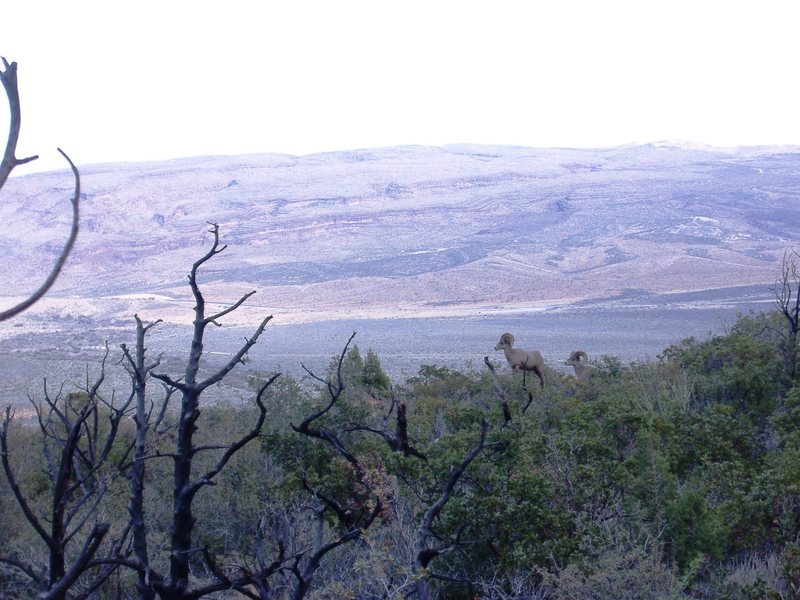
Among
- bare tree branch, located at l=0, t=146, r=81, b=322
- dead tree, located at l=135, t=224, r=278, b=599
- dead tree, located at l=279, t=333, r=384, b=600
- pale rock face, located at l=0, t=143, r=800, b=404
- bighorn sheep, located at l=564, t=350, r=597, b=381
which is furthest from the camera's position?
pale rock face, located at l=0, t=143, r=800, b=404

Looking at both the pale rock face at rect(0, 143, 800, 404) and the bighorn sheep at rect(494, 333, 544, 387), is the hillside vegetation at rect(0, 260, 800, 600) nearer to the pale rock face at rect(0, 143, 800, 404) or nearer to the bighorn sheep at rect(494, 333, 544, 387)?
the bighorn sheep at rect(494, 333, 544, 387)

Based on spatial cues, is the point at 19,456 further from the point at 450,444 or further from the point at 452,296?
the point at 452,296

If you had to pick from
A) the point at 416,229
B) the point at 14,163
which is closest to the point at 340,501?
the point at 14,163

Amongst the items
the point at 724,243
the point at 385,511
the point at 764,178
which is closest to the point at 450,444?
the point at 385,511

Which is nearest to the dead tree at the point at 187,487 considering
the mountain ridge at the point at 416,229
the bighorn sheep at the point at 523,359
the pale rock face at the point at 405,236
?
the bighorn sheep at the point at 523,359

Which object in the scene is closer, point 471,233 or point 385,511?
point 385,511

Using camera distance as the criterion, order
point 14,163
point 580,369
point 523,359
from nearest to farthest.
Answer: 1. point 14,163
2. point 523,359
3. point 580,369

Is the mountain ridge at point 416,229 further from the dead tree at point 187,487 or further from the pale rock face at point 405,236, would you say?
the dead tree at point 187,487

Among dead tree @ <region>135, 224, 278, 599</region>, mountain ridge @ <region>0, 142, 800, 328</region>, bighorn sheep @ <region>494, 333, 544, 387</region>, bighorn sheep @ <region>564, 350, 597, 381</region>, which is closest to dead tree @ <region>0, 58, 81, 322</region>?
dead tree @ <region>135, 224, 278, 599</region>

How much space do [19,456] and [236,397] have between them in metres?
13.7

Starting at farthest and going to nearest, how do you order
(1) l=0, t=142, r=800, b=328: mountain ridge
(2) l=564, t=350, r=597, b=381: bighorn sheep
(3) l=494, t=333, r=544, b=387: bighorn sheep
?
1. (1) l=0, t=142, r=800, b=328: mountain ridge
2. (2) l=564, t=350, r=597, b=381: bighorn sheep
3. (3) l=494, t=333, r=544, b=387: bighorn sheep

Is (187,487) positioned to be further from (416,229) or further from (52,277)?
(416,229)

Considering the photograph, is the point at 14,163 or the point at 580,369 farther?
the point at 580,369

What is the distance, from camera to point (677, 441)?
34.2 feet
